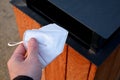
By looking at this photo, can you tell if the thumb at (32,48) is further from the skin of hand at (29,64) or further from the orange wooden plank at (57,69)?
the orange wooden plank at (57,69)

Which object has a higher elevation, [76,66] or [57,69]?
[76,66]

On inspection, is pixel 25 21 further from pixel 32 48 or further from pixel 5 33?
pixel 5 33

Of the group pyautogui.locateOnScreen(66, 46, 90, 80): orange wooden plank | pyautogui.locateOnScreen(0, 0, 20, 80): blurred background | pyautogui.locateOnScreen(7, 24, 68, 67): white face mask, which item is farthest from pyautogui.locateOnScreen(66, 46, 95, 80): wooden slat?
pyautogui.locateOnScreen(0, 0, 20, 80): blurred background

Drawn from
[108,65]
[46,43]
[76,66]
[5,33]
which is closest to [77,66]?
[76,66]

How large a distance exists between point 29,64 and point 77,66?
1.12ft

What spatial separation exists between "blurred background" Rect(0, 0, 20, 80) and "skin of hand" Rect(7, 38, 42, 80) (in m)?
1.14

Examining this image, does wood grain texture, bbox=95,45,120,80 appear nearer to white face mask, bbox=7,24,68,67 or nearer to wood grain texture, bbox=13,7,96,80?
wood grain texture, bbox=13,7,96,80

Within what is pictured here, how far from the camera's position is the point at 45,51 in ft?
3.16

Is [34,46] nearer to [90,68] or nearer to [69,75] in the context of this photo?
[90,68]

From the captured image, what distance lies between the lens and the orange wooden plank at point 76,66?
1095 millimetres

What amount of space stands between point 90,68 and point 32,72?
0.29m

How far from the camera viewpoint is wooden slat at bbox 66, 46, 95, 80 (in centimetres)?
109

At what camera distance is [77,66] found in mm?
1172

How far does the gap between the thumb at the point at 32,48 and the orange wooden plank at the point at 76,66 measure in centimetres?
21
